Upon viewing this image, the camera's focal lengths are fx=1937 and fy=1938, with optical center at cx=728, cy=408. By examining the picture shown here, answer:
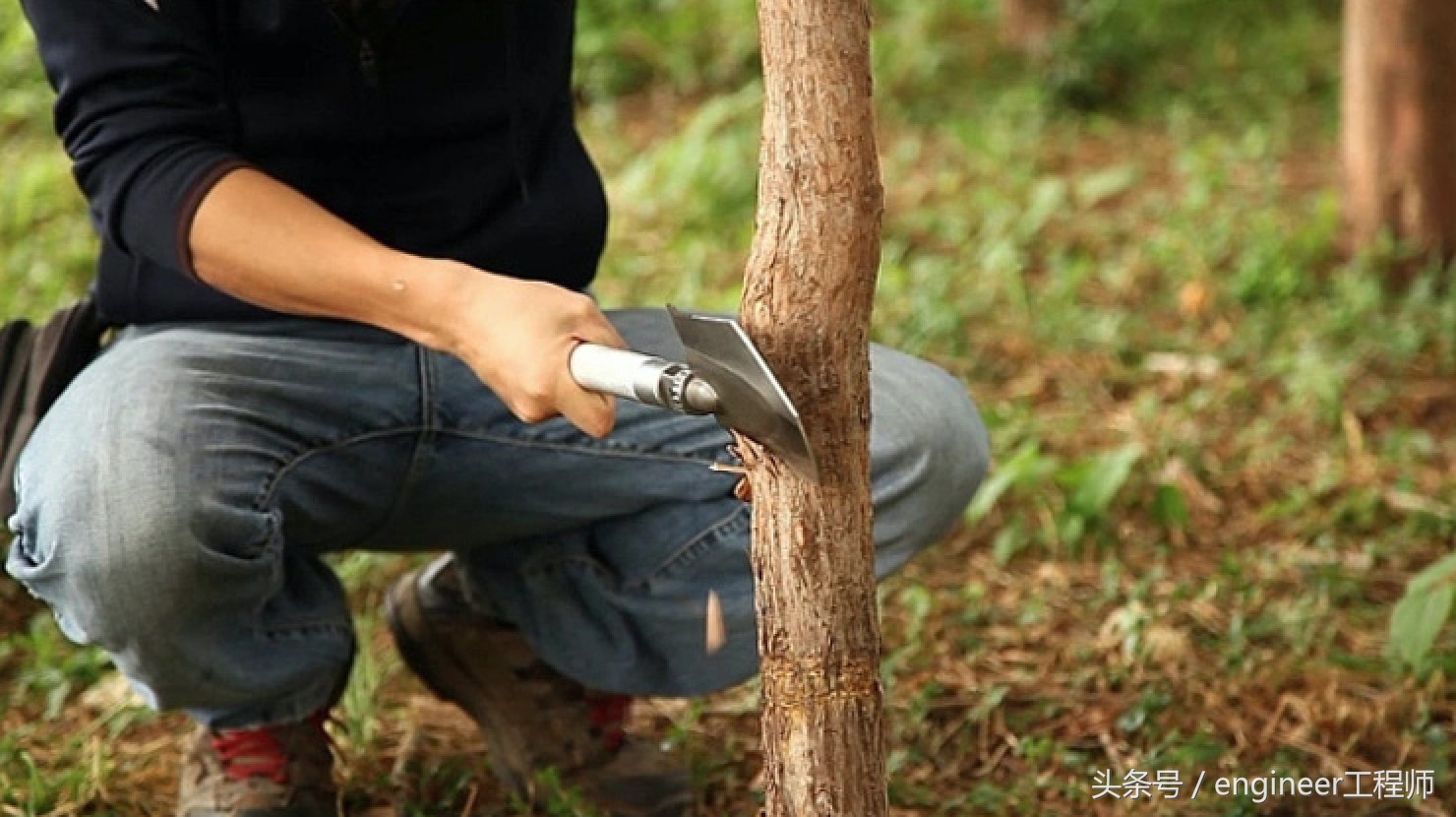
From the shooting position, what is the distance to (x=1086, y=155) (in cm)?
523

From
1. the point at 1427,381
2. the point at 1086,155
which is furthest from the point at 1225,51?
the point at 1427,381

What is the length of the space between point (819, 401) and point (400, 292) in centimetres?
46

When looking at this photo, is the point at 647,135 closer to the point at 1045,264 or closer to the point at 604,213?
the point at 1045,264

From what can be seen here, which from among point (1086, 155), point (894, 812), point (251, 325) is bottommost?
point (894, 812)

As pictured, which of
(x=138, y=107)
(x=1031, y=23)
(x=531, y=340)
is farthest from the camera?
(x=1031, y=23)

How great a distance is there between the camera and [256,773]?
227 cm

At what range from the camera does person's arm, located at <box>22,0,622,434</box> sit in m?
1.84

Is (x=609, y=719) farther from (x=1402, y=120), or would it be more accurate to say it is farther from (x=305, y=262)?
(x=1402, y=120)

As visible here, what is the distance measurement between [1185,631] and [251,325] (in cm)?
144

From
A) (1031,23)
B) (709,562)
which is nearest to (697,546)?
(709,562)

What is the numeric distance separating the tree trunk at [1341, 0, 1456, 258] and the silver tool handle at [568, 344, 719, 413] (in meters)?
2.97

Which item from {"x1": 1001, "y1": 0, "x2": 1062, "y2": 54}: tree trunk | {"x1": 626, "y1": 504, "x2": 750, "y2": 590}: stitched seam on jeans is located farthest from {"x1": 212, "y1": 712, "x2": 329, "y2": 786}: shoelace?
{"x1": 1001, "y1": 0, "x2": 1062, "y2": 54}: tree trunk

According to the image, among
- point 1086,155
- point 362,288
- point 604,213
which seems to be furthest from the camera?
point 1086,155

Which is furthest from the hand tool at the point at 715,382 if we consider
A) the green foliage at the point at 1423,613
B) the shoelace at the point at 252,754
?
the green foliage at the point at 1423,613
